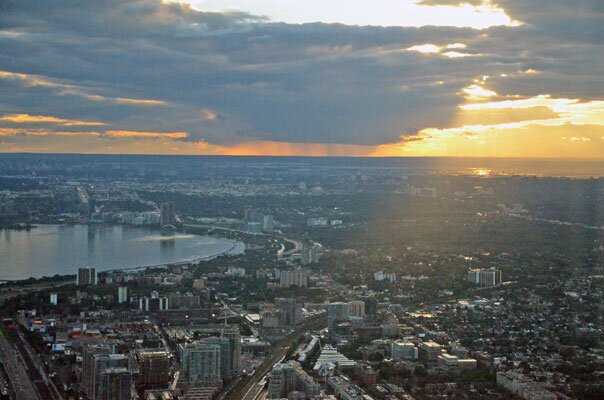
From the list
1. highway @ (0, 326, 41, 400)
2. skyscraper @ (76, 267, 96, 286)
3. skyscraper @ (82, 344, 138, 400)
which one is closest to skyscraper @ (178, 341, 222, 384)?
skyscraper @ (82, 344, 138, 400)

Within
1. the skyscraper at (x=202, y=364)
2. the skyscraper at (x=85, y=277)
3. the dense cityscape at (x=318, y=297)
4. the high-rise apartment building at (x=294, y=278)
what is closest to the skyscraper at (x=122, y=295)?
the dense cityscape at (x=318, y=297)

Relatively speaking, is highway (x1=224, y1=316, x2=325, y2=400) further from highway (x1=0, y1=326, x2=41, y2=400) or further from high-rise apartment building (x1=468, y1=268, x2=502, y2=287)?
high-rise apartment building (x1=468, y1=268, x2=502, y2=287)

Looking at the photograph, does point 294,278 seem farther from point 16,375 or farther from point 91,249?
point 91,249

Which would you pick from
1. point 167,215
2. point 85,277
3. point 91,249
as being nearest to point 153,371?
point 85,277

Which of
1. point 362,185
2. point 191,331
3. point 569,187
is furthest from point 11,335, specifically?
point 362,185

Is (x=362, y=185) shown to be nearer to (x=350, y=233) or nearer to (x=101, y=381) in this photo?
(x=350, y=233)

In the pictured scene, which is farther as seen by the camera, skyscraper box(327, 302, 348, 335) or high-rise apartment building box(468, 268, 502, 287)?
high-rise apartment building box(468, 268, 502, 287)
